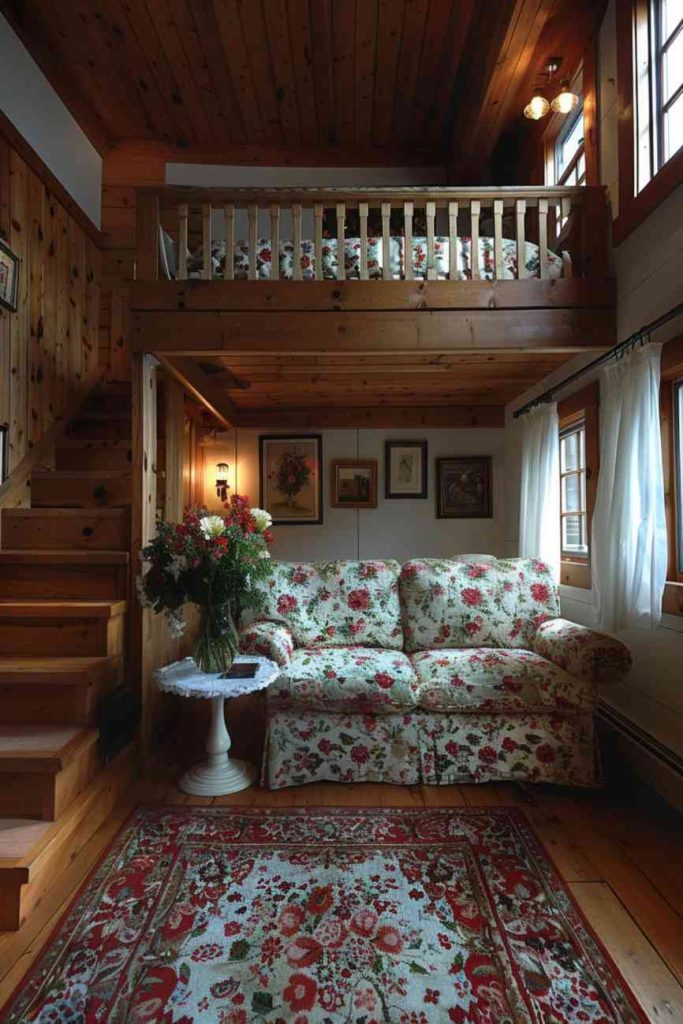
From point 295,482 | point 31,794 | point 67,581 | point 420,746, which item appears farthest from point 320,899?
point 295,482

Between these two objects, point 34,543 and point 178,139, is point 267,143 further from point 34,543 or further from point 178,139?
point 34,543

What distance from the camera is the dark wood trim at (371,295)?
2646 millimetres

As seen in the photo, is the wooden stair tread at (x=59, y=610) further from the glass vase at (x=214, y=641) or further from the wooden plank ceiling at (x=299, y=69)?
the wooden plank ceiling at (x=299, y=69)

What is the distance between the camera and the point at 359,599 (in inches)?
114

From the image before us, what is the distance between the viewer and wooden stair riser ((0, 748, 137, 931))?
1.52 metres

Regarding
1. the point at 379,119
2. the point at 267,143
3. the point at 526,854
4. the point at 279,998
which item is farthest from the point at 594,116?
the point at 279,998

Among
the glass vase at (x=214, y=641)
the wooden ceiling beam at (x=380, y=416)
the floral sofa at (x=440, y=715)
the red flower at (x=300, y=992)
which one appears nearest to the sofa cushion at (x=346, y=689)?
the floral sofa at (x=440, y=715)

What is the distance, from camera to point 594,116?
2.87 metres

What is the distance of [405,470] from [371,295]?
2.12m

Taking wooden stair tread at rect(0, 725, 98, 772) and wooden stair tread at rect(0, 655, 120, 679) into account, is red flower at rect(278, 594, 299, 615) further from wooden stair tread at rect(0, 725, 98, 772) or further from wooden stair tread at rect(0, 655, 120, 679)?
wooden stair tread at rect(0, 725, 98, 772)

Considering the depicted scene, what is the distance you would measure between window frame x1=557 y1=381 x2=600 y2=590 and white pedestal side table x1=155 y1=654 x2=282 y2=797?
196 centimetres

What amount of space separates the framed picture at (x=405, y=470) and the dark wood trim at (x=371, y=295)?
6.56ft

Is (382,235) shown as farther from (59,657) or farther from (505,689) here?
(59,657)

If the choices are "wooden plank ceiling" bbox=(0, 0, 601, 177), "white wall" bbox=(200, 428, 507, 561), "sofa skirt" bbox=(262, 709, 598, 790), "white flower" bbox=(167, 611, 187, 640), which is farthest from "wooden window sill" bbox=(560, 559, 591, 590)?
"wooden plank ceiling" bbox=(0, 0, 601, 177)
